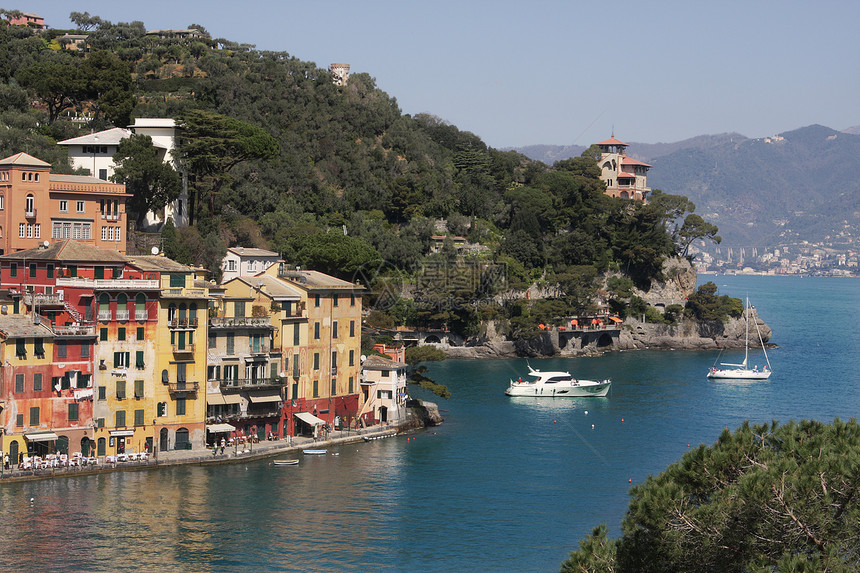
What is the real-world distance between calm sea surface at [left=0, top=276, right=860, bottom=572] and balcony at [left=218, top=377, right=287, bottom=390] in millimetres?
5333

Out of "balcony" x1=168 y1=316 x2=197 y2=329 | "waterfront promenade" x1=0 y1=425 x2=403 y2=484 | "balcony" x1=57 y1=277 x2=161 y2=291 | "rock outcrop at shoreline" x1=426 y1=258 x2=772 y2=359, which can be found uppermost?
"balcony" x1=57 y1=277 x2=161 y2=291

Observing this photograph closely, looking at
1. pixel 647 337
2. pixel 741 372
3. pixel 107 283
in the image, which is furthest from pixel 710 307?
pixel 107 283

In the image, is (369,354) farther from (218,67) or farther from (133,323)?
(218,67)

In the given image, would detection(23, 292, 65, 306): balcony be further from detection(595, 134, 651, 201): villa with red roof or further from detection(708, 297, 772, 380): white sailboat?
detection(595, 134, 651, 201): villa with red roof

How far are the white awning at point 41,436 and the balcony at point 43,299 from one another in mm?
6453

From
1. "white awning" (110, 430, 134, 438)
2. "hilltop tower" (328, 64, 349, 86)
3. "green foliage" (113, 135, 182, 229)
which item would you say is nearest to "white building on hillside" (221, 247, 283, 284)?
"green foliage" (113, 135, 182, 229)

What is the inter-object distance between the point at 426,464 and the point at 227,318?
45.0ft

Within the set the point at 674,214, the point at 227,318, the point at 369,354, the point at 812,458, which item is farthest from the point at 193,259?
the point at 674,214

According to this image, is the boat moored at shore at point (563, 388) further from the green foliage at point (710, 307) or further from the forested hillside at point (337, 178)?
the green foliage at point (710, 307)

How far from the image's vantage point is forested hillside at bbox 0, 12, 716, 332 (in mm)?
96188

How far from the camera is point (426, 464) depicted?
60531mm

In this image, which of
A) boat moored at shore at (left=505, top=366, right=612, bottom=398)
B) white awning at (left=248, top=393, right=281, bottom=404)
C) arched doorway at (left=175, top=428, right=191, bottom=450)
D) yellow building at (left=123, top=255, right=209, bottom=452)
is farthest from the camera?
boat moored at shore at (left=505, top=366, right=612, bottom=398)

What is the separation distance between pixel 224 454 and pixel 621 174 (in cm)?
11035

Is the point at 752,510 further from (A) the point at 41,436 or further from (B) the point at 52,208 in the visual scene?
(B) the point at 52,208
